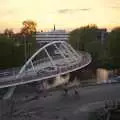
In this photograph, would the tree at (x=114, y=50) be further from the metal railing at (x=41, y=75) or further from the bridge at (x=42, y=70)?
the metal railing at (x=41, y=75)

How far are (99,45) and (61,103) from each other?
148 feet

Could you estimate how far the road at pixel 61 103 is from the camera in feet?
94.7

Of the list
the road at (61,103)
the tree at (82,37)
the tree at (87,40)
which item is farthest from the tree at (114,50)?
the road at (61,103)

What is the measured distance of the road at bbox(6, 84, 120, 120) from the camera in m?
28.9

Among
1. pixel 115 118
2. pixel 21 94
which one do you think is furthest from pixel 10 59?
pixel 115 118

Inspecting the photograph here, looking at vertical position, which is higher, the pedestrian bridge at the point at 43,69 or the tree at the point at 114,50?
the pedestrian bridge at the point at 43,69

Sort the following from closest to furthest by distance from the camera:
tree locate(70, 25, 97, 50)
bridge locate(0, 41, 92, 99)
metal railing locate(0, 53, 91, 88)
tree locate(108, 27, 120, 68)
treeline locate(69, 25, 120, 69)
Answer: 1. metal railing locate(0, 53, 91, 88)
2. bridge locate(0, 41, 92, 99)
3. tree locate(108, 27, 120, 68)
4. treeline locate(69, 25, 120, 69)
5. tree locate(70, 25, 97, 50)

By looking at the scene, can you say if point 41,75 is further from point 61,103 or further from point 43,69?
point 61,103

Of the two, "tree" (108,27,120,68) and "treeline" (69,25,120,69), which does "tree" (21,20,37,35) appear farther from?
"tree" (108,27,120,68)

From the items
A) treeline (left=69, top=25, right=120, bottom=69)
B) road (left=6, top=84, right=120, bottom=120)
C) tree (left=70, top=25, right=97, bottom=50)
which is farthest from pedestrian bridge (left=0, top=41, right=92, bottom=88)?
tree (left=70, top=25, right=97, bottom=50)

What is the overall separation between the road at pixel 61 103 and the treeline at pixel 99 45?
990 inches

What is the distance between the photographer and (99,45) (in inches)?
3091

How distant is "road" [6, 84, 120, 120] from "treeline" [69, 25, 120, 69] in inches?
990

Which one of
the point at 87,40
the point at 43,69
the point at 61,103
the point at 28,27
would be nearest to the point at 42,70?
the point at 43,69
